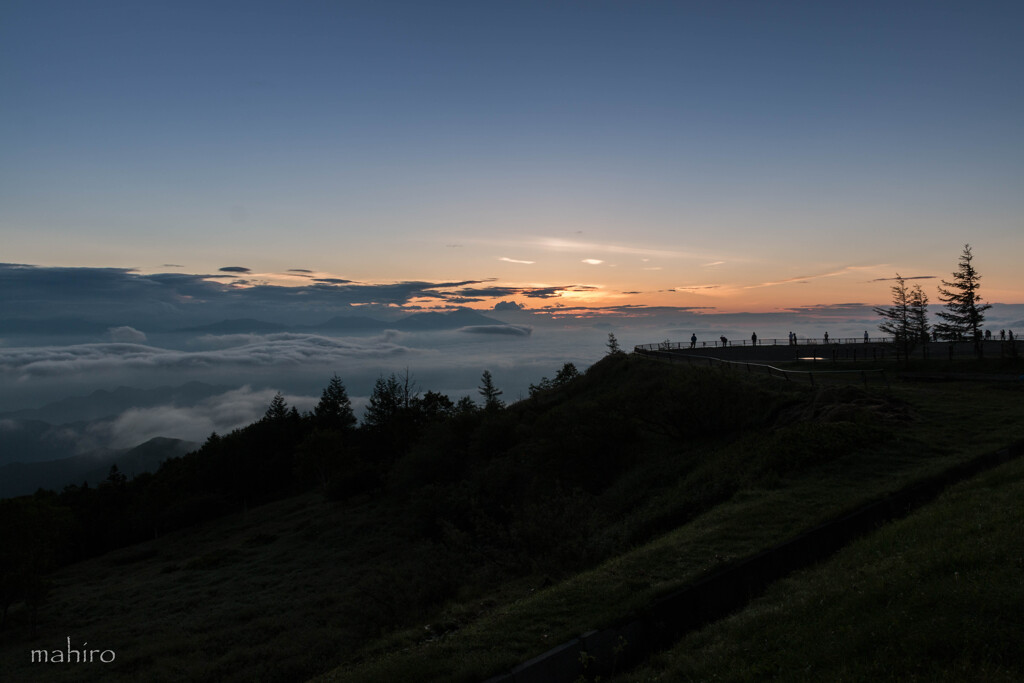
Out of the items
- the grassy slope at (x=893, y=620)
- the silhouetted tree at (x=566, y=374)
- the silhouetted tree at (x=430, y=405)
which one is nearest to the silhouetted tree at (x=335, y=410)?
the silhouetted tree at (x=430, y=405)

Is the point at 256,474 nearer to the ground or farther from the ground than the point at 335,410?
nearer to the ground

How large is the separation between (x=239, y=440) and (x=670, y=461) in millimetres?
74121

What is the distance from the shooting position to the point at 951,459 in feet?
49.3

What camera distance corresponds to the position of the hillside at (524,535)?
9945 millimetres

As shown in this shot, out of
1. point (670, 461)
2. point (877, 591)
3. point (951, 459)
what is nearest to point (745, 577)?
point (877, 591)

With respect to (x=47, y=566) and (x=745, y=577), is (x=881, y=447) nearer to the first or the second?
(x=745, y=577)

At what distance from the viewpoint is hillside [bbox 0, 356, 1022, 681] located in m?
9.95

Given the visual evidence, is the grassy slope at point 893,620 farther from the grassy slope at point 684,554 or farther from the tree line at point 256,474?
the tree line at point 256,474

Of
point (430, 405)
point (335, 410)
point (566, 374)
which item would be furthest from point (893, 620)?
point (335, 410)

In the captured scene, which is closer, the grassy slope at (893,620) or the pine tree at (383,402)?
the grassy slope at (893,620)

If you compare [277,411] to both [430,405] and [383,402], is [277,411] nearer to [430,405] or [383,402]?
[383,402]

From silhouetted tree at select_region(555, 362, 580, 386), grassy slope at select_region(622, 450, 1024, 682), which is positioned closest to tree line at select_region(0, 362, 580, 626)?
silhouetted tree at select_region(555, 362, 580, 386)

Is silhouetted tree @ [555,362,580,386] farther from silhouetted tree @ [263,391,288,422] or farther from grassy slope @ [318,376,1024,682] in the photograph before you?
silhouetted tree @ [263,391,288,422]

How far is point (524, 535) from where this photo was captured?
16.1 m
